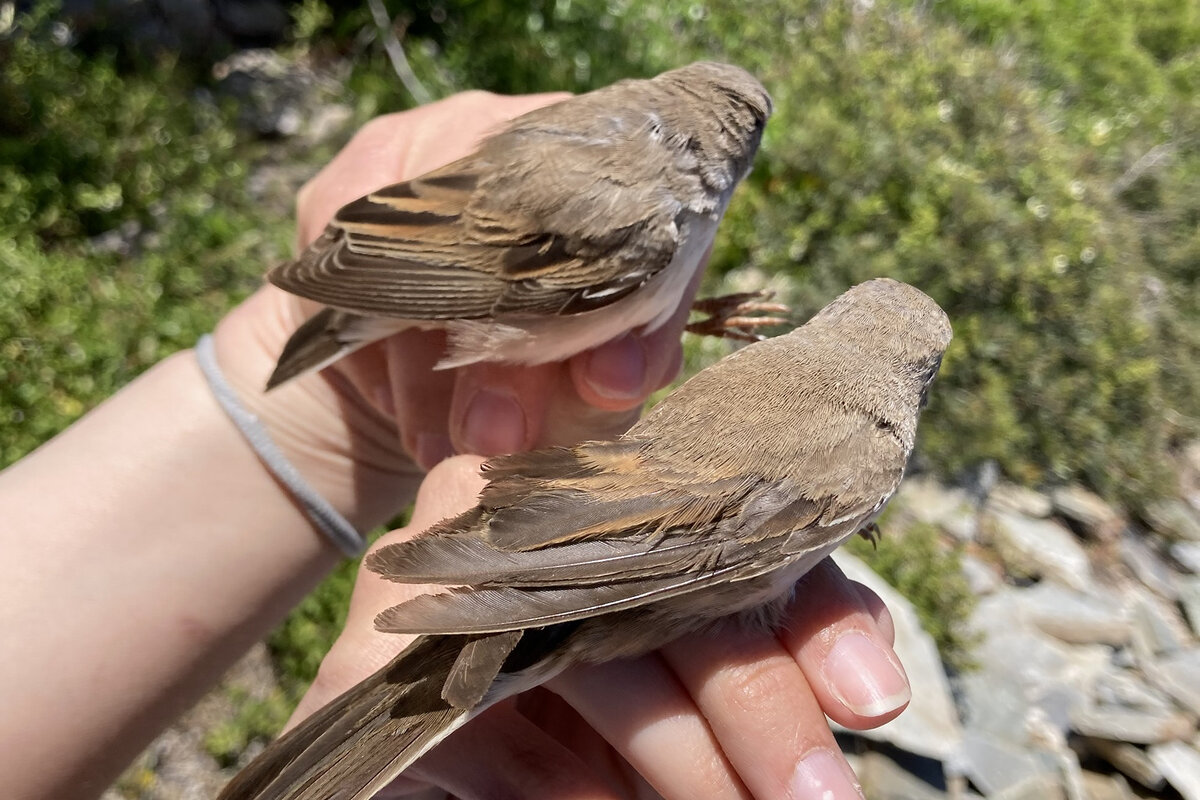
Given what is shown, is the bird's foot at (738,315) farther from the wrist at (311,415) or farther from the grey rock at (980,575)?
the grey rock at (980,575)

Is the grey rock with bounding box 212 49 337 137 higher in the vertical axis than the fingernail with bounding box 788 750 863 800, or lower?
higher

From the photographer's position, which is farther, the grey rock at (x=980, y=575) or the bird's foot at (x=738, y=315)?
the grey rock at (x=980, y=575)

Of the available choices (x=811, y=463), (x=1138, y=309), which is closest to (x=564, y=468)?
(x=811, y=463)

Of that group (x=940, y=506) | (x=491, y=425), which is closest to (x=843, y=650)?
(x=491, y=425)

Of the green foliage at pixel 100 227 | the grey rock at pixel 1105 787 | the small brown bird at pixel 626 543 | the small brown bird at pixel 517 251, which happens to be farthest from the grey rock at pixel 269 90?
the grey rock at pixel 1105 787

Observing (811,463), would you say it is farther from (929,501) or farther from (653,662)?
(929,501)

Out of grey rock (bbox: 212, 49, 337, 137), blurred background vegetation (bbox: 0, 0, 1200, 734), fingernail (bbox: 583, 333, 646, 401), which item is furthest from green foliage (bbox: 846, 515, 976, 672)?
grey rock (bbox: 212, 49, 337, 137)

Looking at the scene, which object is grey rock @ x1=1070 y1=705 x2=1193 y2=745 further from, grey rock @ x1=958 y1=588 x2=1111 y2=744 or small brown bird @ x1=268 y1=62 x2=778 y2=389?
small brown bird @ x1=268 y1=62 x2=778 y2=389
